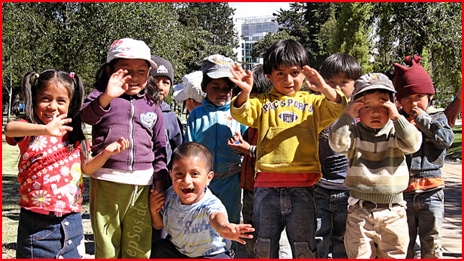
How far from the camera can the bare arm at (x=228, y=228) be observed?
279 centimetres

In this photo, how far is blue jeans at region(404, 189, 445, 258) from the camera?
12.4ft

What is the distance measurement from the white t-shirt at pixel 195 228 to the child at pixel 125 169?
17 cm

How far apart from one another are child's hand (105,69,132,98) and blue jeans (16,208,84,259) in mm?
774

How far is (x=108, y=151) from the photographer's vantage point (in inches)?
121

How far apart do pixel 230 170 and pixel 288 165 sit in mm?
734

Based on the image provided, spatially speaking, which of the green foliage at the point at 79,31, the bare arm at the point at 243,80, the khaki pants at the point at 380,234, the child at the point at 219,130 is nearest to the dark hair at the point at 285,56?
the bare arm at the point at 243,80

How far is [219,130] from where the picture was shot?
3865 mm

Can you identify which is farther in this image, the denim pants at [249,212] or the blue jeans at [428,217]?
the denim pants at [249,212]

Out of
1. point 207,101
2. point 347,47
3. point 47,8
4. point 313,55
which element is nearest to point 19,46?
point 47,8

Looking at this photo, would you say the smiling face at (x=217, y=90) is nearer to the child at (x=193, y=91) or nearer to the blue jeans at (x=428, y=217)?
the child at (x=193, y=91)

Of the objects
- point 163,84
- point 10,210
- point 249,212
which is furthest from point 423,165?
point 10,210

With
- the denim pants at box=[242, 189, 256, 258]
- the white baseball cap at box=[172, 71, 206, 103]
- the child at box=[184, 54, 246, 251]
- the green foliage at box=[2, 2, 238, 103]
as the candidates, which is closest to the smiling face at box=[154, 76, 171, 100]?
the white baseball cap at box=[172, 71, 206, 103]

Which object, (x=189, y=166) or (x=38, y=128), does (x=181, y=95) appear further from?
(x=38, y=128)

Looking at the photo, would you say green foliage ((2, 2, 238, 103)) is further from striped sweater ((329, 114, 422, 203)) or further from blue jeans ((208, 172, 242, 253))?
striped sweater ((329, 114, 422, 203))
